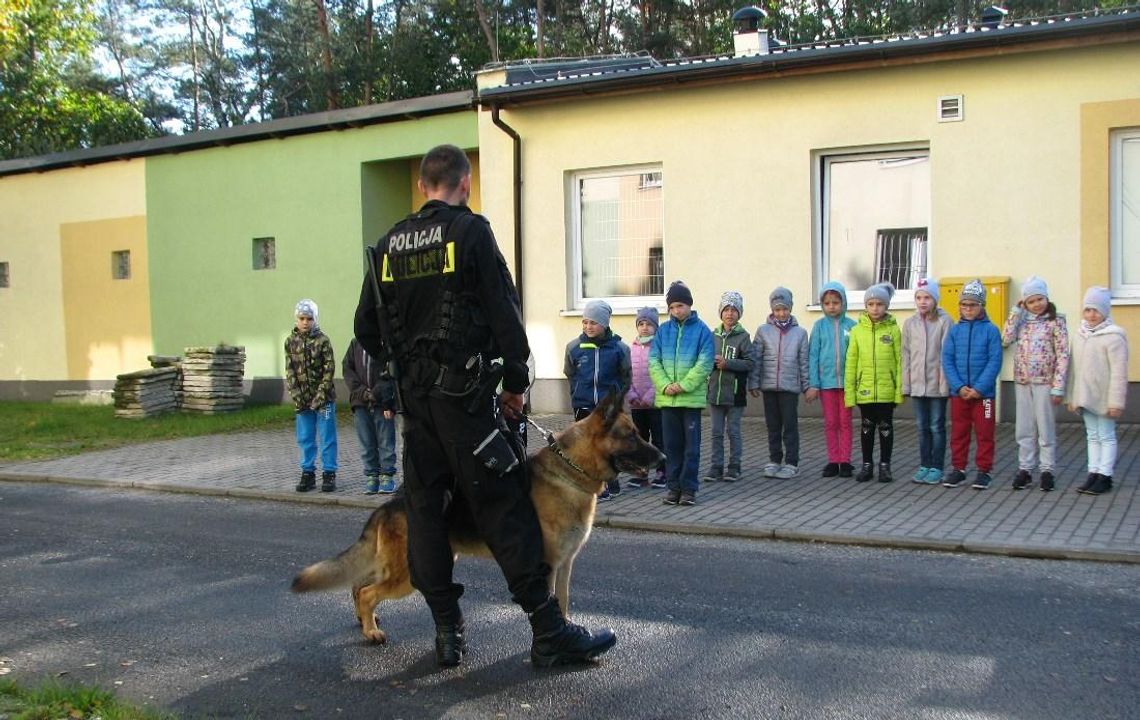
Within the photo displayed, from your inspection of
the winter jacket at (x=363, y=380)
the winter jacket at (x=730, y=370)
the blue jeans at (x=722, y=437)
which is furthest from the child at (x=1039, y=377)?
the winter jacket at (x=363, y=380)

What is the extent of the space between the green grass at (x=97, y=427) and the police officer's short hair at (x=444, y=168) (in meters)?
11.1

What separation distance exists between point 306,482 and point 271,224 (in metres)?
10.1

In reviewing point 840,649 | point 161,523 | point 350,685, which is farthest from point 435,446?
point 161,523

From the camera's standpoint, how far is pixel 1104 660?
4730 mm

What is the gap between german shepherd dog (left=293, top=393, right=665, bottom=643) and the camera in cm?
484

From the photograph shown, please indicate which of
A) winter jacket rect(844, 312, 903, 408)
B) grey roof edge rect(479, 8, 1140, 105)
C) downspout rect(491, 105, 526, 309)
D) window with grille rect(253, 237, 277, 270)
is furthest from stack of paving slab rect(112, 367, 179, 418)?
winter jacket rect(844, 312, 903, 408)

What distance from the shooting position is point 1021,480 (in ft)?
29.6

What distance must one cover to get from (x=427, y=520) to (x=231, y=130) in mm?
16442

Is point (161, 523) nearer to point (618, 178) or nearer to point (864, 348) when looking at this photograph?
point (864, 348)

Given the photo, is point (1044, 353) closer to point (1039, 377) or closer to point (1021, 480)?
point (1039, 377)

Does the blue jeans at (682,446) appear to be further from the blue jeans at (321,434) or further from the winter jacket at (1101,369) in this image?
the blue jeans at (321,434)

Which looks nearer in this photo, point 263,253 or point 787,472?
point 787,472

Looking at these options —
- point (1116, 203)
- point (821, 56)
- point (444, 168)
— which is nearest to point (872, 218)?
point (821, 56)

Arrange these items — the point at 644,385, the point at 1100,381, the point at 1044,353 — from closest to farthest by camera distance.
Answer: the point at 1100,381, the point at 1044,353, the point at 644,385
